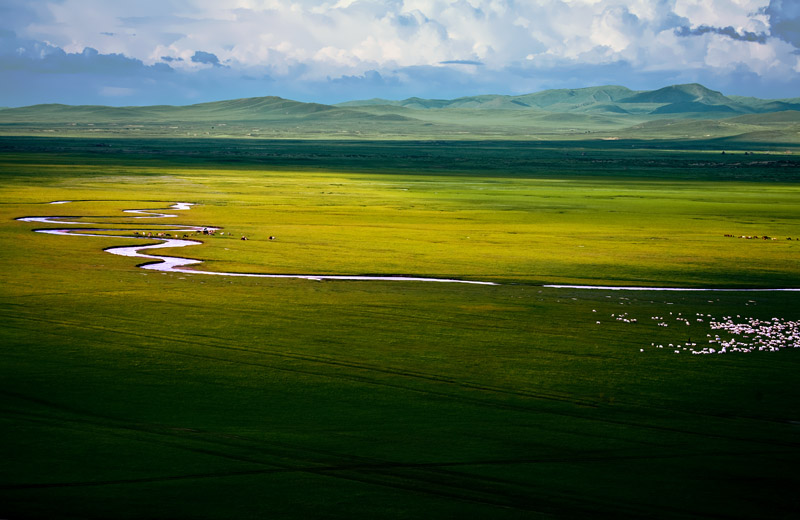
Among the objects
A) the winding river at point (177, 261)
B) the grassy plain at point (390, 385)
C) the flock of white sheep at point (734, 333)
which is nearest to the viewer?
the grassy plain at point (390, 385)

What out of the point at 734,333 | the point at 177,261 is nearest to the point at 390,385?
the point at 734,333

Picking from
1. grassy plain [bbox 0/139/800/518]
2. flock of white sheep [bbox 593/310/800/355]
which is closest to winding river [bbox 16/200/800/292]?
grassy plain [bbox 0/139/800/518]

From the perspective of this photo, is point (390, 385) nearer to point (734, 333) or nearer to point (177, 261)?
point (734, 333)

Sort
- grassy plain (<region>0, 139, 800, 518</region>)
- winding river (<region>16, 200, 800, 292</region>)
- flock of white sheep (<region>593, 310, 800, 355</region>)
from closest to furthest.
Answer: grassy plain (<region>0, 139, 800, 518</region>) < flock of white sheep (<region>593, 310, 800, 355</region>) < winding river (<region>16, 200, 800, 292</region>)

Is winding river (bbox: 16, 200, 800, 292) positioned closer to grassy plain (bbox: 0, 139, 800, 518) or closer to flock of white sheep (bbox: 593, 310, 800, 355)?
grassy plain (bbox: 0, 139, 800, 518)

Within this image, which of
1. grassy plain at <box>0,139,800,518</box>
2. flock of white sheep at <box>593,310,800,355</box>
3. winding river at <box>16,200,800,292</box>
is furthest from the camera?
winding river at <box>16,200,800,292</box>

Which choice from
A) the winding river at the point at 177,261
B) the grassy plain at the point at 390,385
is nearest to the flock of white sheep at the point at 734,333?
the grassy plain at the point at 390,385

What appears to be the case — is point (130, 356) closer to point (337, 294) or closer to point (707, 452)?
point (337, 294)

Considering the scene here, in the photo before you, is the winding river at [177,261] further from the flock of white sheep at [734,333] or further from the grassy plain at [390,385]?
the flock of white sheep at [734,333]
